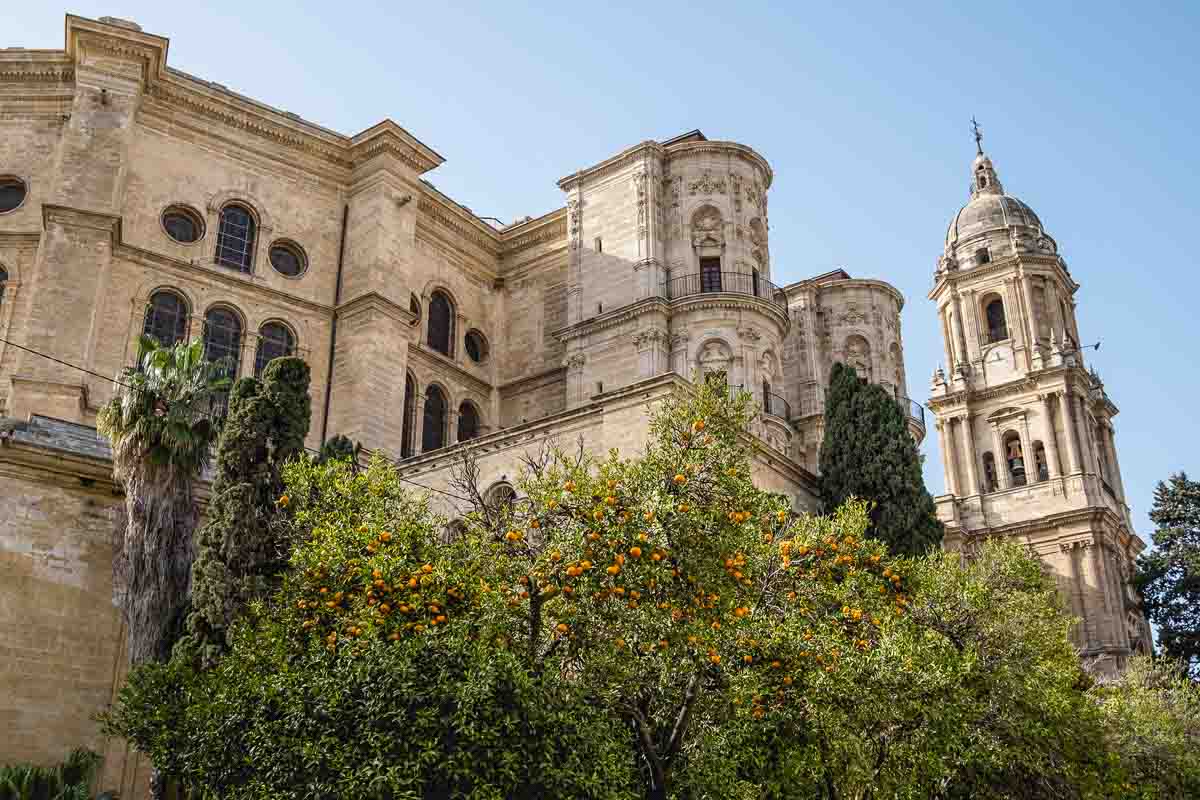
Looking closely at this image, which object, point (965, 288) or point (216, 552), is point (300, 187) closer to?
point (216, 552)

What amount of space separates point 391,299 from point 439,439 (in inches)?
167

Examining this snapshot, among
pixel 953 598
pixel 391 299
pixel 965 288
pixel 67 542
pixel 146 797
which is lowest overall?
pixel 146 797

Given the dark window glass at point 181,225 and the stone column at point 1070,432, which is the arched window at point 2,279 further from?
the stone column at point 1070,432

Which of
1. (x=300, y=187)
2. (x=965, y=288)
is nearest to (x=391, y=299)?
(x=300, y=187)

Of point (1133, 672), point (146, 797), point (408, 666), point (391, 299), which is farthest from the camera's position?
point (391, 299)

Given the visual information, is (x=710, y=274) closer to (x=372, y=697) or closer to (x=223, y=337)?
A: (x=223, y=337)

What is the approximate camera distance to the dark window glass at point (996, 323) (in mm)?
43281

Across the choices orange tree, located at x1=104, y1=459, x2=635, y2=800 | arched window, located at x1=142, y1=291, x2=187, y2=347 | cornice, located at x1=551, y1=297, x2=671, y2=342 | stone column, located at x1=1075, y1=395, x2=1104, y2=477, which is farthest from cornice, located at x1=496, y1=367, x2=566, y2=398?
orange tree, located at x1=104, y1=459, x2=635, y2=800

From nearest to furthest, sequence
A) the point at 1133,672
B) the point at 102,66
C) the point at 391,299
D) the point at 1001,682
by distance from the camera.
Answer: the point at 1001,682 < the point at 1133,672 < the point at 102,66 < the point at 391,299

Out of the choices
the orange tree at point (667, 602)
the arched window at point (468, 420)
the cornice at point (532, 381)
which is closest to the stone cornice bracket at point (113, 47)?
the arched window at point (468, 420)

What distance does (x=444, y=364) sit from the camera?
31344mm

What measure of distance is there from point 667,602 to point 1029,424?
32.4 metres

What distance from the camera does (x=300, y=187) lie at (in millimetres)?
29766

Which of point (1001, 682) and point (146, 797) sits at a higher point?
point (1001, 682)
